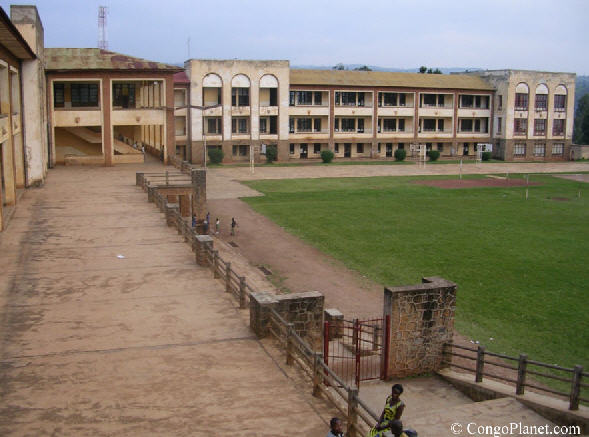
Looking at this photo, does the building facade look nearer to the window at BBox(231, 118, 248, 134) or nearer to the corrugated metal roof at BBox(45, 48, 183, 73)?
the window at BBox(231, 118, 248, 134)

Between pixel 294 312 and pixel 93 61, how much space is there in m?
35.5

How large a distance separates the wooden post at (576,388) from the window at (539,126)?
73.3 meters

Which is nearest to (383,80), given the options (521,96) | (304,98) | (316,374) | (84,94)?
(304,98)

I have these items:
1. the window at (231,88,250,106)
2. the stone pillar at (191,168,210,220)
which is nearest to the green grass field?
the stone pillar at (191,168,210,220)

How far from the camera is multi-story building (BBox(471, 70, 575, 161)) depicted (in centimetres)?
7888

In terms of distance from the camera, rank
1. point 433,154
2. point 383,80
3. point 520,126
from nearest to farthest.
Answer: point 433,154 → point 383,80 → point 520,126

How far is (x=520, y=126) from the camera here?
79.9 m

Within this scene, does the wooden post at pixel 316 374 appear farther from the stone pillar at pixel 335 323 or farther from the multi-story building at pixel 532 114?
the multi-story building at pixel 532 114

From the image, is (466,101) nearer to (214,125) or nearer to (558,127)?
(558,127)

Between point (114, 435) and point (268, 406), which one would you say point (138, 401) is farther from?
point (268, 406)

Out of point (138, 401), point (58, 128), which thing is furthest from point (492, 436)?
point (58, 128)

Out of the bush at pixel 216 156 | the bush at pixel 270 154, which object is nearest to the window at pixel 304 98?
the bush at pixel 270 154

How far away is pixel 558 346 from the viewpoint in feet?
61.8

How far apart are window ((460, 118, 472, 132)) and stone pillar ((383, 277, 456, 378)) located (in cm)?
6762
